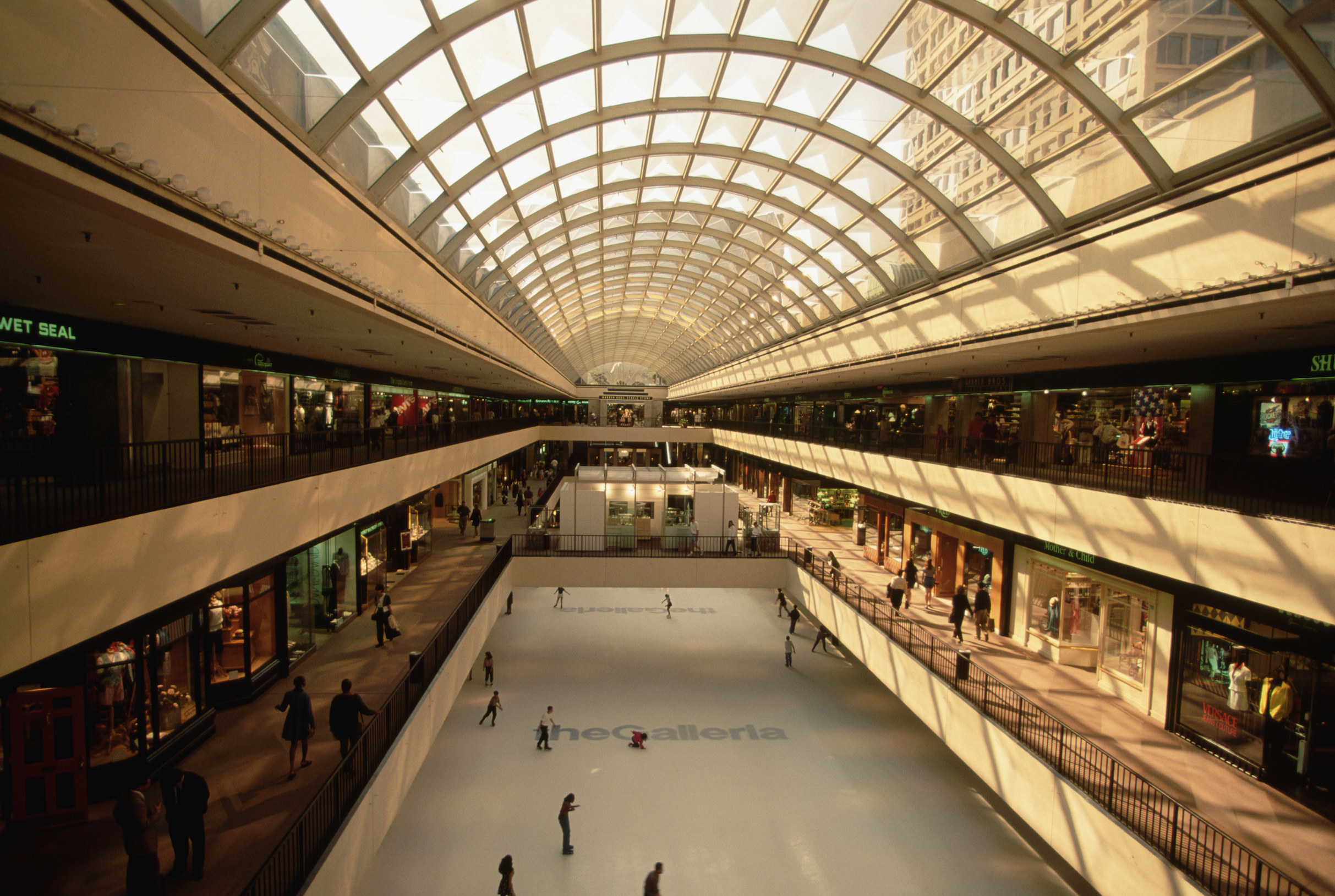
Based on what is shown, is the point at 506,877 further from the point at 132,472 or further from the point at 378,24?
the point at 378,24

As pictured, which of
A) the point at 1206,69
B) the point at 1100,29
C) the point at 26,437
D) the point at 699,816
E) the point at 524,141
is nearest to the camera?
the point at 26,437

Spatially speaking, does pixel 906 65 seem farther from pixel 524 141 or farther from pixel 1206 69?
pixel 524 141

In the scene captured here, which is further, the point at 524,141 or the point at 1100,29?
the point at 524,141

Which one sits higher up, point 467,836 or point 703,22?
point 703,22

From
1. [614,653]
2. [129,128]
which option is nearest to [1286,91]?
[129,128]

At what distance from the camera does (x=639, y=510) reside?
2406 centimetres

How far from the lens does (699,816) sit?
1501cm

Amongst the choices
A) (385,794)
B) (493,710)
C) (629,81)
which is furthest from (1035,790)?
(629,81)

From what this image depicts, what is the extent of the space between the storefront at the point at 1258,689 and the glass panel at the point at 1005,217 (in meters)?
9.15

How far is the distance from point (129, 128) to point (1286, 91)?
573 inches

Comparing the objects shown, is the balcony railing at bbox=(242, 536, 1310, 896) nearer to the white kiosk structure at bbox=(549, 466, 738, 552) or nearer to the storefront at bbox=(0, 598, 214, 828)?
the storefront at bbox=(0, 598, 214, 828)

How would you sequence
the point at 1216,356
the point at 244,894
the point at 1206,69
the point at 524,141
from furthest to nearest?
the point at 524,141 < the point at 1216,356 < the point at 1206,69 < the point at 244,894

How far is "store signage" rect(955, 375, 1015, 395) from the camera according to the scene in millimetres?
19438

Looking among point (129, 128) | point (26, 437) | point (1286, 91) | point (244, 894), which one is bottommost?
point (244, 894)
